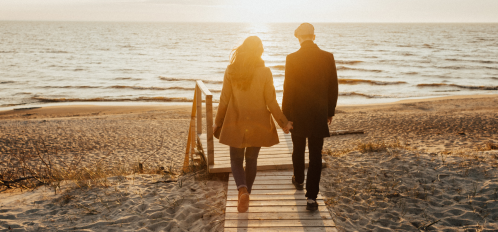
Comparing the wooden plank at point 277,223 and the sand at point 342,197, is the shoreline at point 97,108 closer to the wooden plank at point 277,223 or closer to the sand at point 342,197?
the sand at point 342,197

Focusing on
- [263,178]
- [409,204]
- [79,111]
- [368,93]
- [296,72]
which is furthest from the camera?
[368,93]

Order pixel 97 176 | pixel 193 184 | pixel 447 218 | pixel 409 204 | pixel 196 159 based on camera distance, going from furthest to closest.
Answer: pixel 196 159
pixel 97 176
pixel 193 184
pixel 409 204
pixel 447 218

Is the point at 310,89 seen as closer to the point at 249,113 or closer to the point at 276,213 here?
the point at 249,113

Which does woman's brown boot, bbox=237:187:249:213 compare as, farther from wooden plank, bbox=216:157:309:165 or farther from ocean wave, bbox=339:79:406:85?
ocean wave, bbox=339:79:406:85

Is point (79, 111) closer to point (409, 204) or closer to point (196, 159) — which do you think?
point (196, 159)

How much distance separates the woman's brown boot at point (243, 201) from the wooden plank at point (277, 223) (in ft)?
0.54

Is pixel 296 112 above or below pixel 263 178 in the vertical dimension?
above

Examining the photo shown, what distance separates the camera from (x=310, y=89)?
3.04m

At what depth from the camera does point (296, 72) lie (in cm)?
306

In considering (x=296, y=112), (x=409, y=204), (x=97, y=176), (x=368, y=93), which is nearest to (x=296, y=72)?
(x=296, y=112)

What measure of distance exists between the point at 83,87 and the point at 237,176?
66.4ft

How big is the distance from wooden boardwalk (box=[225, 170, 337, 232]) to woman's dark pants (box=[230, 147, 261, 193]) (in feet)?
0.91

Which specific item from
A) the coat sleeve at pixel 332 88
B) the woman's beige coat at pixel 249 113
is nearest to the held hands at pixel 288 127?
the woman's beige coat at pixel 249 113

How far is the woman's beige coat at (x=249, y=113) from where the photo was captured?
295 centimetres
